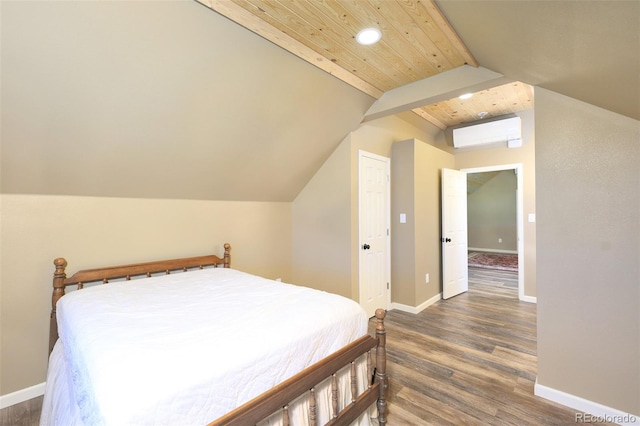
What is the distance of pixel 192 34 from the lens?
5.99 ft

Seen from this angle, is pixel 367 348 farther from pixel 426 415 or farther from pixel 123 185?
pixel 123 185

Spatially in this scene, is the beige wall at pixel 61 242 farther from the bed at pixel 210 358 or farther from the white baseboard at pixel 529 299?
the white baseboard at pixel 529 299

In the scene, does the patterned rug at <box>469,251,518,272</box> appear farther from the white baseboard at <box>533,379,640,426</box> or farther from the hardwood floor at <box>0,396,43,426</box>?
the hardwood floor at <box>0,396,43,426</box>

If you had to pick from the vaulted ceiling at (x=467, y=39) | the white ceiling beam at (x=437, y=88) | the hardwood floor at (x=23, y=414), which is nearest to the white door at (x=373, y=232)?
the white ceiling beam at (x=437, y=88)

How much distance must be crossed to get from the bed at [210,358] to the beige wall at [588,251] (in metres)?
1.41

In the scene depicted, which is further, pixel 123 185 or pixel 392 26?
pixel 123 185

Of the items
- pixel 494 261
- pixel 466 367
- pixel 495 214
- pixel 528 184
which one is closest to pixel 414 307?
pixel 466 367

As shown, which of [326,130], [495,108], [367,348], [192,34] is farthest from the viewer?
[495,108]

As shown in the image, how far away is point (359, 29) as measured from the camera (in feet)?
6.79

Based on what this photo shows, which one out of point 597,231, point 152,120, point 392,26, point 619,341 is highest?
point 392,26

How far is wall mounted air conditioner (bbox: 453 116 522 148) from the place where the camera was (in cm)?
421

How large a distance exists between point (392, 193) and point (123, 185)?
3.26m

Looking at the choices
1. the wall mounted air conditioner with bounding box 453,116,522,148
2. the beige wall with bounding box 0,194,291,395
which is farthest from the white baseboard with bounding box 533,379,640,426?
the wall mounted air conditioner with bounding box 453,116,522,148

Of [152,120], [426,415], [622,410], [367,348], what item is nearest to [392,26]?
[152,120]
